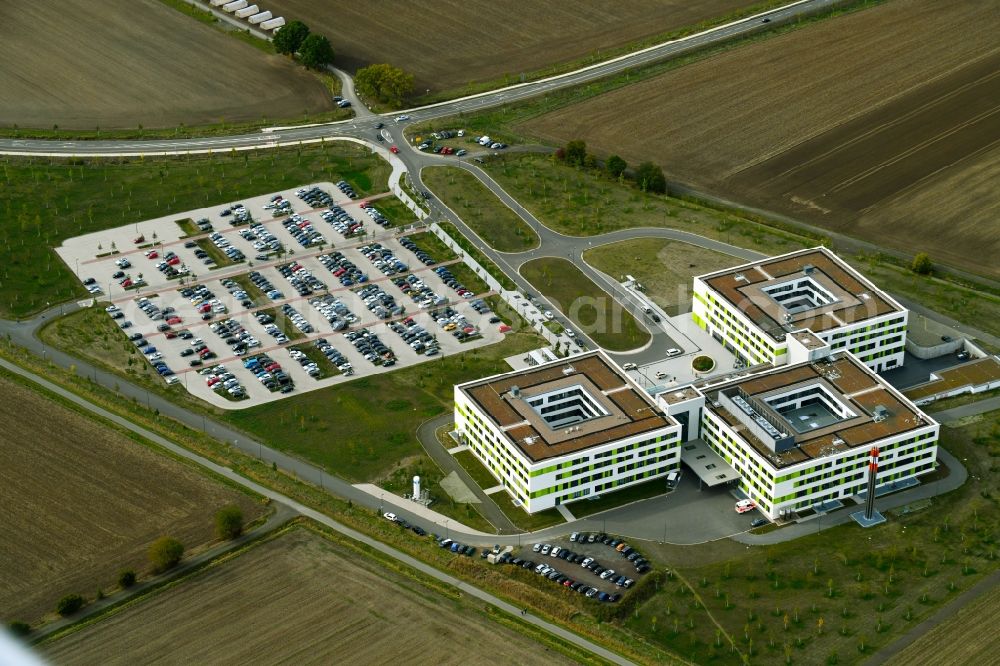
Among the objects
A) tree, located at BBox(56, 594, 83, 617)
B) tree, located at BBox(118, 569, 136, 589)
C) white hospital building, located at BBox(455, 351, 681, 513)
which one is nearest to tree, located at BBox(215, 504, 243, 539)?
tree, located at BBox(118, 569, 136, 589)

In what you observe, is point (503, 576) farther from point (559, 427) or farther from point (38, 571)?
point (38, 571)

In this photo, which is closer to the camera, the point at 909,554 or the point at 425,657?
the point at 425,657

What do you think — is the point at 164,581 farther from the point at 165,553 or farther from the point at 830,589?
the point at 830,589

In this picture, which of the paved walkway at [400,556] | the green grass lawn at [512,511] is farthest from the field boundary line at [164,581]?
the green grass lawn at [512,511]

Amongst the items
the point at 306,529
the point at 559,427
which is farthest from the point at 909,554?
the point at 306,529

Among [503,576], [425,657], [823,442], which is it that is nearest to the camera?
[425,657]

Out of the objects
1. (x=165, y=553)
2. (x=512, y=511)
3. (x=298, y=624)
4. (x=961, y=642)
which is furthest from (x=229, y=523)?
(x=961, y=642)

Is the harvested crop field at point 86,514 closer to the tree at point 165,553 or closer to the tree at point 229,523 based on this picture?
the tree at point 229,523
